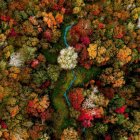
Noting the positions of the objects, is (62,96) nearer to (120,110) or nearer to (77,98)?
(77,98)

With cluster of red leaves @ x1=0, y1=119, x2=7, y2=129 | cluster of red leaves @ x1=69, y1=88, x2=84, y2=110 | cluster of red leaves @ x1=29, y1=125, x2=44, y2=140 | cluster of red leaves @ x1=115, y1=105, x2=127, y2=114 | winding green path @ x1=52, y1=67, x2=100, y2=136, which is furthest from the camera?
cluster of red leaves @ x1=115, y1=105, x2=127, y2=114

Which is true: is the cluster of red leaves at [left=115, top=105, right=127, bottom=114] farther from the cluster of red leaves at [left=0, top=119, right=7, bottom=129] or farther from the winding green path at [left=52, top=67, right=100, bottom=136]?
the cluster of red leaves at [left=0, top=119, right=7, bottom=129]

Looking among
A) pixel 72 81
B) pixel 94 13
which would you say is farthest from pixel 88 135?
pixel 94 13

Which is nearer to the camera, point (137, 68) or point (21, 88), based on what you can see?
point (21, 88)

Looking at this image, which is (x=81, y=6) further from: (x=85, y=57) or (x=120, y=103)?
(x=120, y=103)

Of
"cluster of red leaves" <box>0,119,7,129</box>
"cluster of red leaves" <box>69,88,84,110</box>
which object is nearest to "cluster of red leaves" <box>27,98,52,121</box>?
"cluster of red leaves" <box>0,119,7,129</box>

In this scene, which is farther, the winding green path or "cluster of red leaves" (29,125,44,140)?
the winding green path

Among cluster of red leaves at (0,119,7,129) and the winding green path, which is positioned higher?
the winding green path

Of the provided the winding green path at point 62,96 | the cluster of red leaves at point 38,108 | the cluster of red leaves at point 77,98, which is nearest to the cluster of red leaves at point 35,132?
the cluster of red leaves at point 38,108

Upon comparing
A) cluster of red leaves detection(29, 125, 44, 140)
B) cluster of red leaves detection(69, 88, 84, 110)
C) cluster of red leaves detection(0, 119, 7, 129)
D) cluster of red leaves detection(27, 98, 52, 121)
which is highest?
cluster of red leaves detection(69, 88, 84, 110)

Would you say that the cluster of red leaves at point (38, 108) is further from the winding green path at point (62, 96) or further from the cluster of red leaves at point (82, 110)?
the cluster of red leaves at point (82, 110)

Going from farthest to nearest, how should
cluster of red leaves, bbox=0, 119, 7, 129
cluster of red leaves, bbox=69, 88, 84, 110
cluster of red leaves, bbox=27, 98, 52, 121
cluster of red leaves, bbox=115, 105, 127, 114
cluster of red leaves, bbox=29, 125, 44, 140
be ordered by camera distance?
cluster of red leaves, bbox=115, 105, 127, 114 < cluster of red leaves, bbox=69, 88, 84, 110 < cluster of red leaves, bbox=27, 98, 52, 121 < cluster of red leaves, bbox=29, 125, 44, 140 < cluster of red leaves, bbox=0, 119, 7, 129
